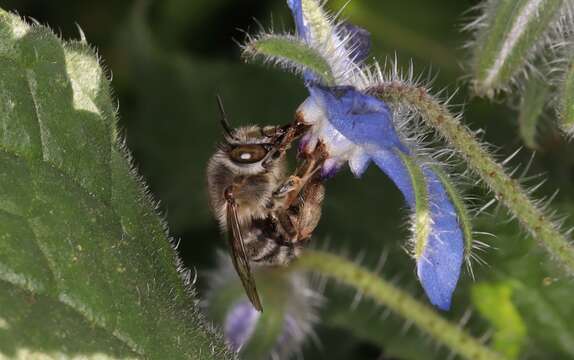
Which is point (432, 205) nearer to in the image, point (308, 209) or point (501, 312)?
point (308, 209)

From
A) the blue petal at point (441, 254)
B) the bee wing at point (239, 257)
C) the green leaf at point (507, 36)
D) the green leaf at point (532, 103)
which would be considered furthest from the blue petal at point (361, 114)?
the green leaf at point (532, 103)

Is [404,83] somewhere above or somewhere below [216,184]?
above

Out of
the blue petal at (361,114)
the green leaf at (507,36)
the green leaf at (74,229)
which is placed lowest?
the green leaf at (74,229)

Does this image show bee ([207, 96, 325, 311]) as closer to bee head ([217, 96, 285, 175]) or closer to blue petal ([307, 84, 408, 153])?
bee head ([217, 96, 285, 175])

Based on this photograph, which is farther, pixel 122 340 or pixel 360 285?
pixel 360 285

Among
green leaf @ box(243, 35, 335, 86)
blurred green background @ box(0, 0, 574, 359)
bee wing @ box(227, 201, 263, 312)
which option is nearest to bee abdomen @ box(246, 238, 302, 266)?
bee wing @ box(227, 201, 263, 312)

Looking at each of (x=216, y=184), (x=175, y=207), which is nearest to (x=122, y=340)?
(x=216, y=184)

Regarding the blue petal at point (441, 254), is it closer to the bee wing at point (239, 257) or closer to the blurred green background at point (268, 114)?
the bee wing at point (239, 257)

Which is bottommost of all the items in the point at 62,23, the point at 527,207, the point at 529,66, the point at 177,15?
the point at 62,23

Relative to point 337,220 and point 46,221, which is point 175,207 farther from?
point 46,221
